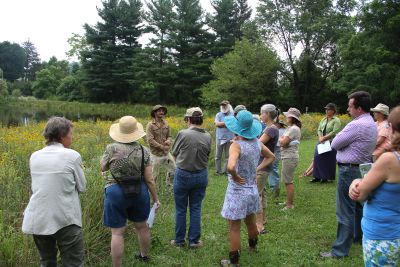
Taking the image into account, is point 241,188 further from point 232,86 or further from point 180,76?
point 180,76

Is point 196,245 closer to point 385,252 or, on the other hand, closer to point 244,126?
point 244,126

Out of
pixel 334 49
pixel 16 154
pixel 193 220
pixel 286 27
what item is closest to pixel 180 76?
pixel 286 27

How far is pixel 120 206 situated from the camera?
371 centimetres

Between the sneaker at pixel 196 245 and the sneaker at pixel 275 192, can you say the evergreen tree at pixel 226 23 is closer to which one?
the sneaker at pixel 275 192

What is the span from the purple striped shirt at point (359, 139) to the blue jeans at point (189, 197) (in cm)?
163

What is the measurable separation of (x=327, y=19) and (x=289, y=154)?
28.3 meters

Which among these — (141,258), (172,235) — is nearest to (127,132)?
(141,258)

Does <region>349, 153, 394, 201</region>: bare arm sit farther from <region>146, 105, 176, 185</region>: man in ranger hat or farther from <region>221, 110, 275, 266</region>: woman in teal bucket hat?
<region>146, 105, 176, 185</region>: man in ranger hat

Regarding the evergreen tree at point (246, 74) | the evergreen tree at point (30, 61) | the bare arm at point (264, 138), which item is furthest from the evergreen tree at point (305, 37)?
the evergreen tree at point (30, 61)

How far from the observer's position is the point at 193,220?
15.3 ft

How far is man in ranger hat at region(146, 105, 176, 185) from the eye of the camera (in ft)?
21.5

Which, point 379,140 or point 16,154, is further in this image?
point 16,154

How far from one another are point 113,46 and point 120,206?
37550mm

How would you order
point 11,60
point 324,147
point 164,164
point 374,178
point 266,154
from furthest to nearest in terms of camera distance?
point 11,60
point 324,147
point 164,164
point 266,154
point 374,178
